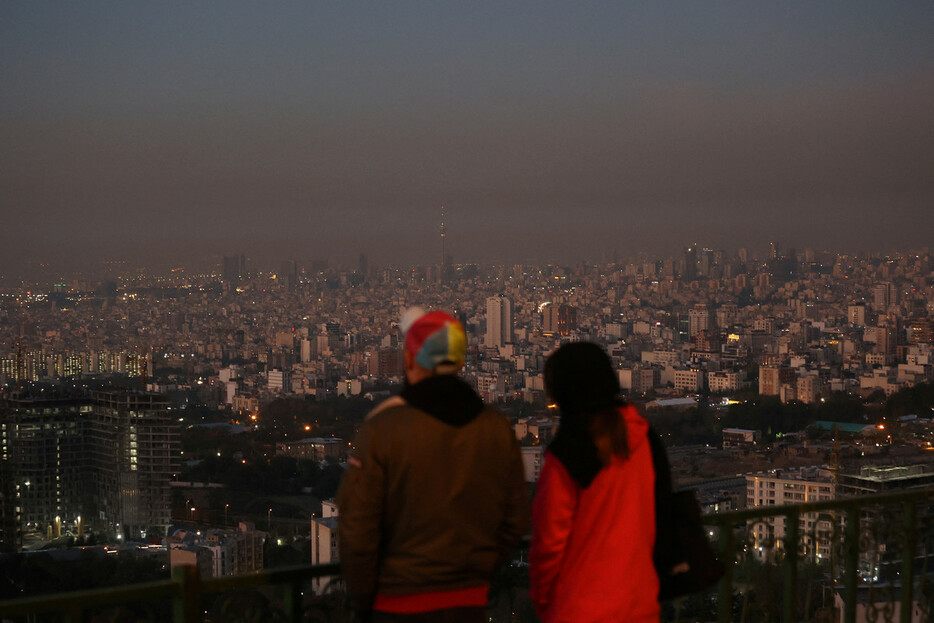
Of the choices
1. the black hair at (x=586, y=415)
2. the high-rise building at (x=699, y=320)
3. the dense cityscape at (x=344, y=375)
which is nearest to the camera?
the black hair at (x=586, y=415)

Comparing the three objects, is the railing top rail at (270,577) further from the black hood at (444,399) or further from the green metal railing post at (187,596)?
the black hood at (444,399)

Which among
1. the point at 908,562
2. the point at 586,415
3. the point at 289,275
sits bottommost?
the point at 908,562

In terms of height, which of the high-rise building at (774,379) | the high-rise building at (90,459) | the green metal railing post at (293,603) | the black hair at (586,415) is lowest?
the high-rise building at (90,459)

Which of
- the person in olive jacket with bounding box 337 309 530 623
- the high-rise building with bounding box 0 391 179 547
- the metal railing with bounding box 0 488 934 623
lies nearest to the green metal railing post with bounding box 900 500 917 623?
the metal railing with bounding box 0 488 934 623

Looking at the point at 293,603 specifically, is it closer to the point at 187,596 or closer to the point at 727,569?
the point at 187,596

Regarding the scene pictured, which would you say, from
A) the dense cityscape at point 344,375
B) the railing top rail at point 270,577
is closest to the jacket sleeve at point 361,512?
the railing top rail at point 270,577

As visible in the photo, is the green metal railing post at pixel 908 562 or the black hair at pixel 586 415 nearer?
the black hair at pixel 586 415

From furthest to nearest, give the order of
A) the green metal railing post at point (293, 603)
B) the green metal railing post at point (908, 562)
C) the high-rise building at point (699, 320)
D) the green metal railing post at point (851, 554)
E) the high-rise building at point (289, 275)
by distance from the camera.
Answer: the high-rise building at point (289, 275) < the high-rise building at point (699, 320) < the green metal railing post at point (908, 562) < the green metal railing post at point (851, 554) < the green metal railing post at point (293, 603)

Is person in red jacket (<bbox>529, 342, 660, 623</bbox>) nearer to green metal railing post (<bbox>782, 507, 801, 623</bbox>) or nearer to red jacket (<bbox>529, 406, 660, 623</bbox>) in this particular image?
red jacket (<bbox>529, 406, 660, 623</bbox>)

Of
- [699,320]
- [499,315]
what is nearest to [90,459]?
[499,315]
